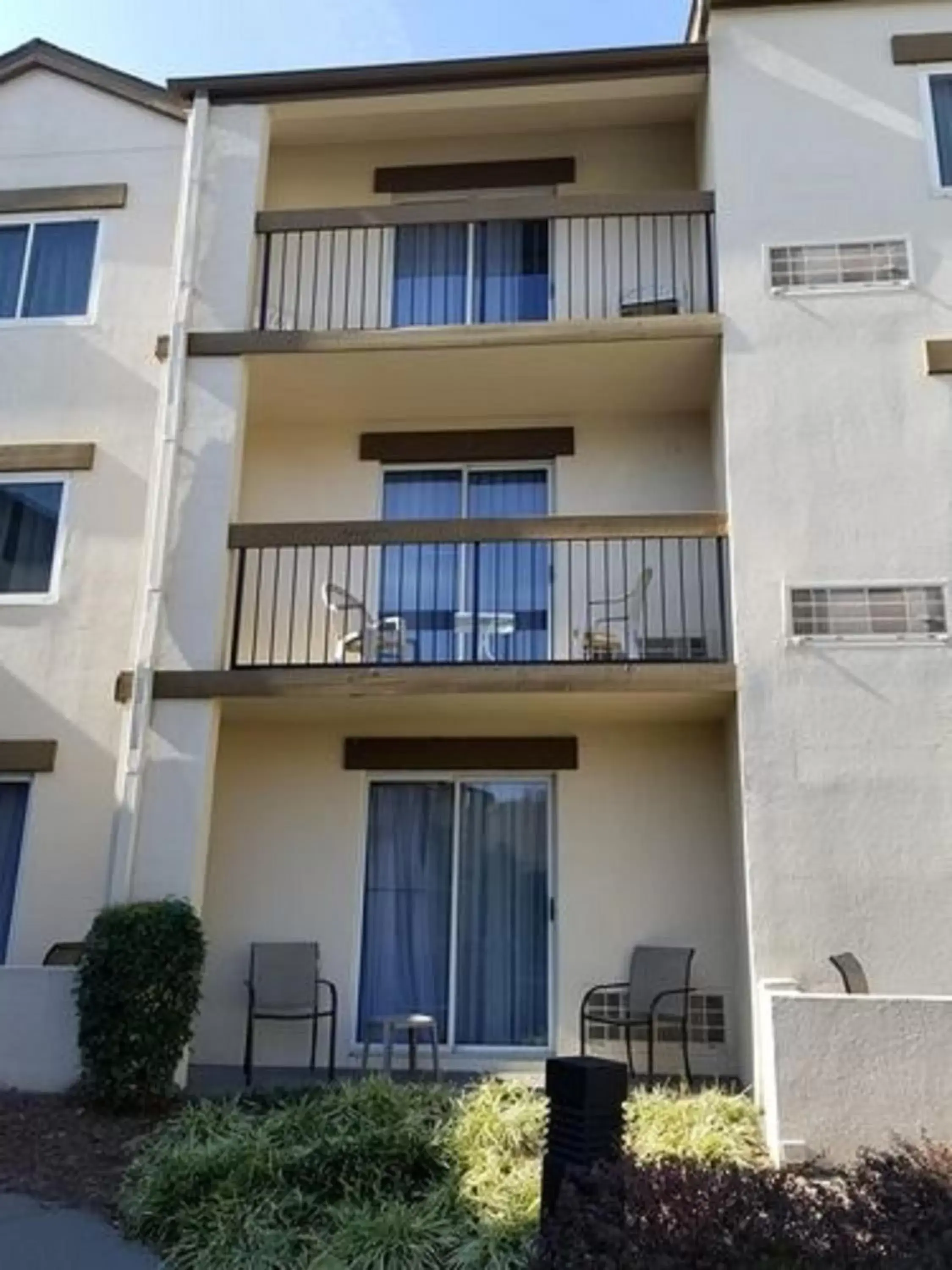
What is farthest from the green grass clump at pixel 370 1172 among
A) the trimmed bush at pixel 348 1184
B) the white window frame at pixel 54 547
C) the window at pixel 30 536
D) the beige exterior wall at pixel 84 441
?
the window at pixel 30 536

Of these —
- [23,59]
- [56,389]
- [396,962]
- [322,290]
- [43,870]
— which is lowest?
[396,962]

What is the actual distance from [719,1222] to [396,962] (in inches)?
235

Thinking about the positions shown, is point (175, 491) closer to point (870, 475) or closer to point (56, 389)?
point (56, 389)

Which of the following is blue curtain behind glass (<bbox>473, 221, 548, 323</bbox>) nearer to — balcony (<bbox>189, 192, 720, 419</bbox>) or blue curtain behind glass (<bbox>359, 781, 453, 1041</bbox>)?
balcony (<bbox>189, 192, 720, 419</bbox>)

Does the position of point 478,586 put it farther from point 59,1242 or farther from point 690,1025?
point 59,1242

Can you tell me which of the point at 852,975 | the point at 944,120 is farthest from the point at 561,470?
the point at 852,975

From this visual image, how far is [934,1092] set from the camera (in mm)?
6641

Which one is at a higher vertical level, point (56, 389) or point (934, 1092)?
point (56, 389)

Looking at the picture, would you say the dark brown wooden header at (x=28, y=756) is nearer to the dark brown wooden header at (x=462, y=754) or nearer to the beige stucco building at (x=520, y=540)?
the beige stucco building at (x=520, y=540)

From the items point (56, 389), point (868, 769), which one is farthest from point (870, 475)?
point (56, 389)

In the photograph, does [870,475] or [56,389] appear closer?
[870,475]

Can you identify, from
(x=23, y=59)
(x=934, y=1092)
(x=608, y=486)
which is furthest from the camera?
(x=23, y=59)

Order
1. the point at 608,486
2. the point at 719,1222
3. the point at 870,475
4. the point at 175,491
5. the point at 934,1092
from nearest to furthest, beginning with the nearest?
the point at 719,1222
the point at 934,1092
the point at 870,475
the point at 175,491
the point at 608,486

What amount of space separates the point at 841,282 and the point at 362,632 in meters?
5.08
